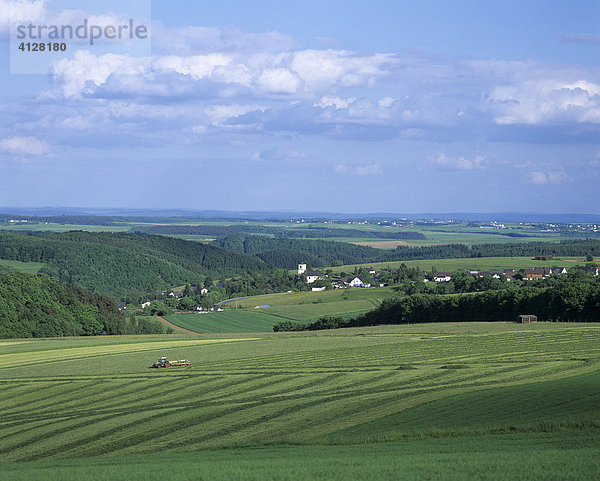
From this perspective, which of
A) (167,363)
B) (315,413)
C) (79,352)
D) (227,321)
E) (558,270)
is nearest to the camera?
(315,413)

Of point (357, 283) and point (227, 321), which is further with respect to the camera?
point (357, 283)

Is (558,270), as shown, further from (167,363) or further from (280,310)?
(167,363)

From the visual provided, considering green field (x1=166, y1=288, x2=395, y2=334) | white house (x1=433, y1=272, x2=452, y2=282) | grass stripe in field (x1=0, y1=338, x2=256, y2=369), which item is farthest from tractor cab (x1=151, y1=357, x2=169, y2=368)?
white house (x1=433, y1=272, x2=452, y2=282)

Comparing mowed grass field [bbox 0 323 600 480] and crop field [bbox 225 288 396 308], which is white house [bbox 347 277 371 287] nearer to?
crop field [bbox 225 288 396 308]

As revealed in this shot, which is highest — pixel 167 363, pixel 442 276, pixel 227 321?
pixel 167 363

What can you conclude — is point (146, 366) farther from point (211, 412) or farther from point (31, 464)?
point (31, 464)

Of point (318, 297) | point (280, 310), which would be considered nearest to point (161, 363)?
point (280, 310)
